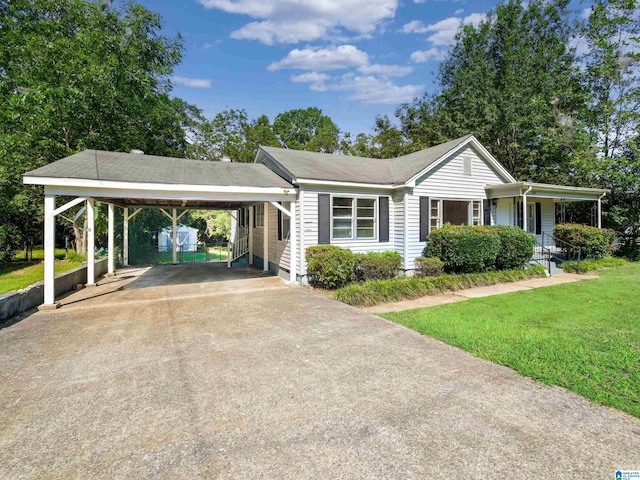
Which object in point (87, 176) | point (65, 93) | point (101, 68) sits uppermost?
point (101, 68)

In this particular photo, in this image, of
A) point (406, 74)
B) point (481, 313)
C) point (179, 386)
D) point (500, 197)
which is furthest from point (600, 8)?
point (179, 386)

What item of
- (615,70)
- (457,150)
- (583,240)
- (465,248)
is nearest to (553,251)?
(583,240)

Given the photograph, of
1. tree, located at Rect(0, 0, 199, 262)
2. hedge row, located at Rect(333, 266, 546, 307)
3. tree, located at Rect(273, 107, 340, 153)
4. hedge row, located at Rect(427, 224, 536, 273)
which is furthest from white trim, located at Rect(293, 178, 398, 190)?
tree, located at Rect(273, 107, 340, 153)

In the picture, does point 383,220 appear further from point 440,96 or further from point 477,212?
point 440,96

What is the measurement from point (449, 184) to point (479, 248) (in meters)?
2.88

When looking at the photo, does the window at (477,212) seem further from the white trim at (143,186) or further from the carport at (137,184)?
the white trim at (143,186)

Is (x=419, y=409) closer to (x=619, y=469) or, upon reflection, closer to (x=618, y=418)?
(x=619, y=469)

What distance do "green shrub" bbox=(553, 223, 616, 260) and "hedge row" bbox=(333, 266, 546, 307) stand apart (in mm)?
4732

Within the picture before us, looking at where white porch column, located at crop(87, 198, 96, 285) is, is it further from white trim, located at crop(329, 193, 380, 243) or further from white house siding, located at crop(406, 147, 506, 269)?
white house siding, located at crop(406, 147, 506, 269)

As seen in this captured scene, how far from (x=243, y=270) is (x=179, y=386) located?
9650mm

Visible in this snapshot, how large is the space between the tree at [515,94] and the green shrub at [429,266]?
14.7 meters

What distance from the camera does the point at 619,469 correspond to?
232cm

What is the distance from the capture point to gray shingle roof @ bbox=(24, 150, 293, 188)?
7.48m

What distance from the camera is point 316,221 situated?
9.77 metres
